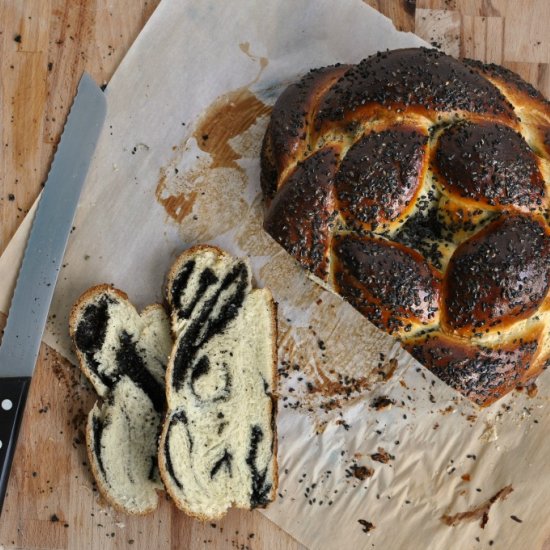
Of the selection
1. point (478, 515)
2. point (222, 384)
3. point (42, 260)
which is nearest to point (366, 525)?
point (478, 515)

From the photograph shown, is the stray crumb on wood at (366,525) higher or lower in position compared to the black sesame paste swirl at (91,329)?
lower

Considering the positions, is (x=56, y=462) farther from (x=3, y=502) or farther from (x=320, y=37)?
(x=320, y=37)

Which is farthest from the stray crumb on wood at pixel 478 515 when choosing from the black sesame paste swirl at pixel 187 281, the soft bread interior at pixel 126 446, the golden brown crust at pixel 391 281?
the black sesame paste swirl at pixel 187 281

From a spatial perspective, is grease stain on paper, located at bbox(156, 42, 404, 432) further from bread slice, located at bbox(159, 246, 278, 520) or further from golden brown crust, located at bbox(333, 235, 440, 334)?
golden brown crust, located at bbox(333, 235, 440, 334)

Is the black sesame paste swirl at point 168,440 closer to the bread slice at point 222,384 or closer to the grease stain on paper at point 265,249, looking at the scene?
the bread slice at point 222,384

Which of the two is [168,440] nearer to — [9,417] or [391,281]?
[9,417]

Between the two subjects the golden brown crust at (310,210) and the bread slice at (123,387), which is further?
the bread slice at (123,387)
